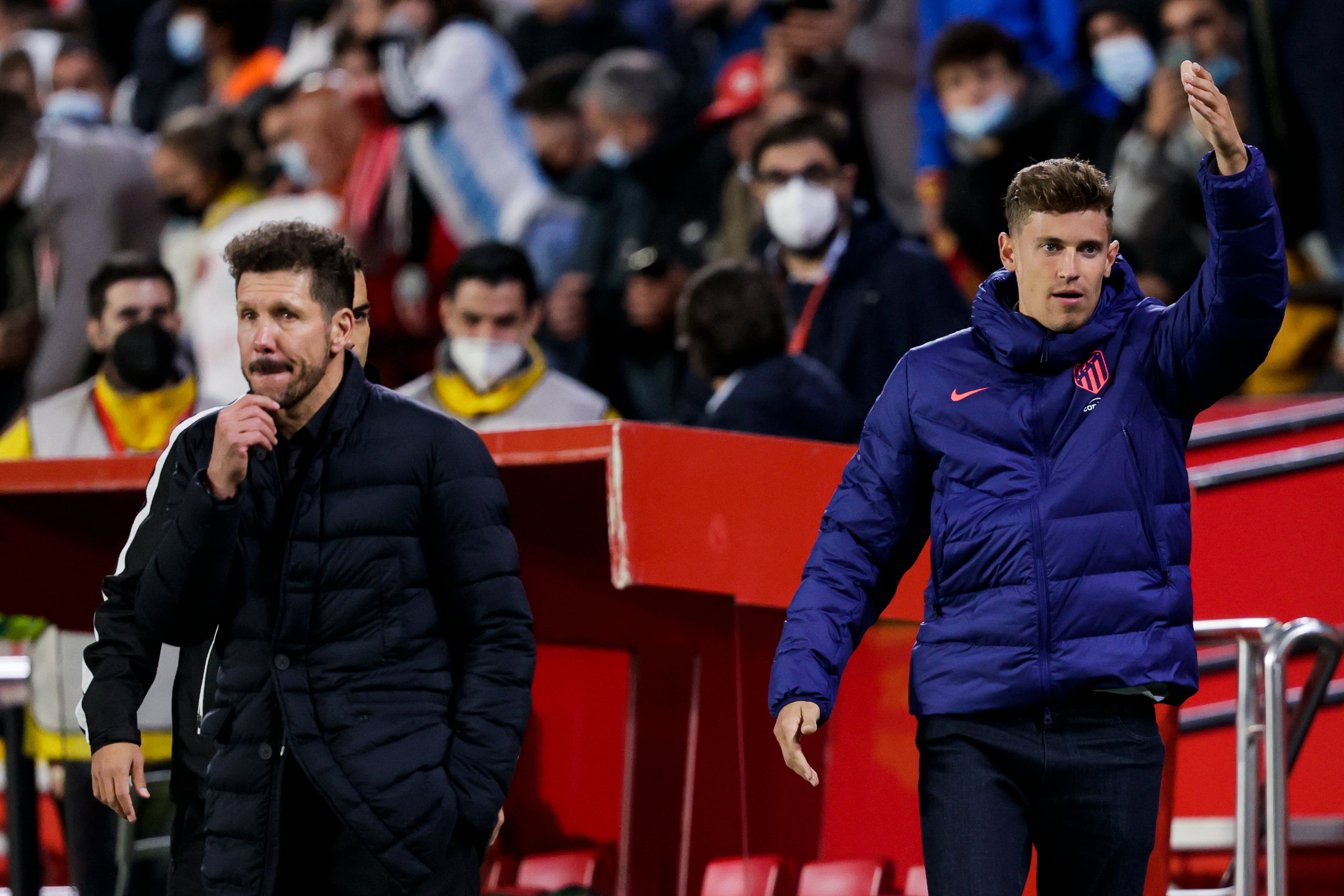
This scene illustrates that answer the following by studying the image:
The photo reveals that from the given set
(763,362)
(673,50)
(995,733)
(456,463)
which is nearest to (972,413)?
(995,733)

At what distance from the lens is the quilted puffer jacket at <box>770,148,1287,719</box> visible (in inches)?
137

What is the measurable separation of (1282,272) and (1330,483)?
3.49 metres

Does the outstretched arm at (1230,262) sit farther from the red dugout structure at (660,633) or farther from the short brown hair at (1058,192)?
the red dugout structure at (660,633)

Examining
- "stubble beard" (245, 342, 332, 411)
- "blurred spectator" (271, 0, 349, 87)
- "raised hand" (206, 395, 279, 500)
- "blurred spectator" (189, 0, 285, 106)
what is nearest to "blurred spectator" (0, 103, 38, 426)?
"blurred spectator" (271, 0, 349, 87)

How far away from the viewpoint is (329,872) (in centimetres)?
370

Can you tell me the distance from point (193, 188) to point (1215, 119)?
703 cm

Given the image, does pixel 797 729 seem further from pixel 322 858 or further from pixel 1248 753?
pixel 1248 753

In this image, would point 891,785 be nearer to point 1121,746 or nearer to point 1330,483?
point 1121,746

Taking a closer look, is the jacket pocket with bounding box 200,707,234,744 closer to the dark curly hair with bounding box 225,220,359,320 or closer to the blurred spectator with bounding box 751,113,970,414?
the dark curly hair with bounding box 225,220,359,320

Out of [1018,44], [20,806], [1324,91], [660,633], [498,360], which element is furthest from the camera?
[1018,44]

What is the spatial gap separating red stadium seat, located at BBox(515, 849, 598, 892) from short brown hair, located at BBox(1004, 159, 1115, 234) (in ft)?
7.88

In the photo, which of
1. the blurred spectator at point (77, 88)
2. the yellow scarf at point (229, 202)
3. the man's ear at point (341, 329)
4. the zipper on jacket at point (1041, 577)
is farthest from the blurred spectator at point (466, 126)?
the zipper on jacket at point (1041, 577)

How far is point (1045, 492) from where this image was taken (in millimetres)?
3559

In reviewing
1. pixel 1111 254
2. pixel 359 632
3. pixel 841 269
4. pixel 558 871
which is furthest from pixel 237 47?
pixel 1111 254
